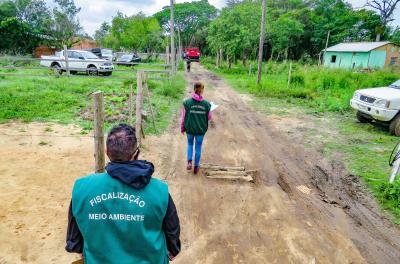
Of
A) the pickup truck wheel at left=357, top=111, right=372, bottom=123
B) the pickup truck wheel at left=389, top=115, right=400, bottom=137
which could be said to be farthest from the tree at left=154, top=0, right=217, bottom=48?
the pickup truck wheel at left=389, top=115, right=400, bottom=137

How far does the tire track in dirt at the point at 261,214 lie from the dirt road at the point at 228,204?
0.05 feet

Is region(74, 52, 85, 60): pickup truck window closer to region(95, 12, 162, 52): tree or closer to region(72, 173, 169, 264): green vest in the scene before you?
region(72, 173, 169, 264): green vest

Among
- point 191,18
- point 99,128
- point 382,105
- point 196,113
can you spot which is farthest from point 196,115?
point 191,18

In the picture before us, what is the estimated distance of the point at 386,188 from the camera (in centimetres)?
528

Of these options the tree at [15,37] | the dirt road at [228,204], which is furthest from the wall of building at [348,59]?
the tree at [15,37]

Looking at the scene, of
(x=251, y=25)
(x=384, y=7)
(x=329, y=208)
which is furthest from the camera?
(x=384, y=7)

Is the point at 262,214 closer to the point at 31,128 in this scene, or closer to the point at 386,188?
the point at 386,188

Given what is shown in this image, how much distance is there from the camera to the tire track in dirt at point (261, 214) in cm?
369

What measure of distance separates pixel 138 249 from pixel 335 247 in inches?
120

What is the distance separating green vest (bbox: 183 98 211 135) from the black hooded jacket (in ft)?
11.7

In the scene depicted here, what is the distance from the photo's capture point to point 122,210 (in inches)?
66.1

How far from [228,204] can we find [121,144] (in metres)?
3.33

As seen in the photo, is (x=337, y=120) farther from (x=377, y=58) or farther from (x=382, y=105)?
(x=377, y=58)

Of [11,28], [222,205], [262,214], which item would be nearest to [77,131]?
[222,205]
